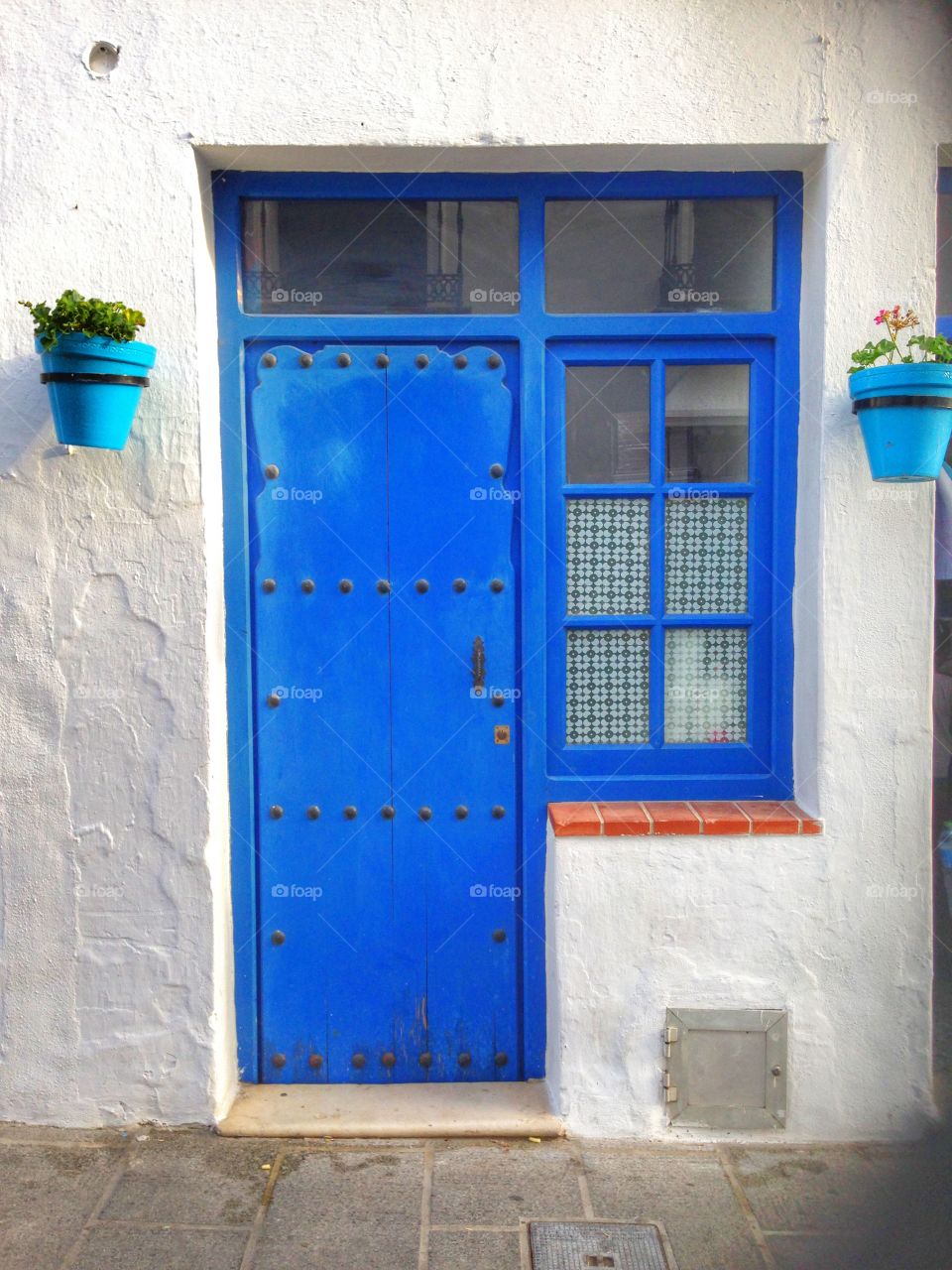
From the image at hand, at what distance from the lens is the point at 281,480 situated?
11.4 ft

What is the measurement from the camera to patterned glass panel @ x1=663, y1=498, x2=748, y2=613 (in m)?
3.51

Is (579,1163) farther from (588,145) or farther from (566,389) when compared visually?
(588,145)

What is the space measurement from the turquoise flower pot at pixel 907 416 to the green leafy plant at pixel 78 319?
2103 mm

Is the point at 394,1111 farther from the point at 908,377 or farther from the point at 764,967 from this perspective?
the point at 908,377

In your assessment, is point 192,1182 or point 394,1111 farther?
point 394,1111

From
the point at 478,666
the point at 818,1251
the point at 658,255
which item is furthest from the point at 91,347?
the point at 818,1251

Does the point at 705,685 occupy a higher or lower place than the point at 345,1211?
higher

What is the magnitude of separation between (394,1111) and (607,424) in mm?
2286

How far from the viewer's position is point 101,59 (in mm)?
3205

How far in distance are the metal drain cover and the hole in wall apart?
11.4ft

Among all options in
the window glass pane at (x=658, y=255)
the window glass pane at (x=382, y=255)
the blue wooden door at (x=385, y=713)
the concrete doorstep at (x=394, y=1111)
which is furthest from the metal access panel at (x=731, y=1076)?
the window glass pane at (x=382, y=255)

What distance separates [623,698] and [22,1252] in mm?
2272

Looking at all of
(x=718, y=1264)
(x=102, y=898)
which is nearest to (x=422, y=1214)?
(x=718, y=1264)

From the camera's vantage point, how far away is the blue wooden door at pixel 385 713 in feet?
11.3
